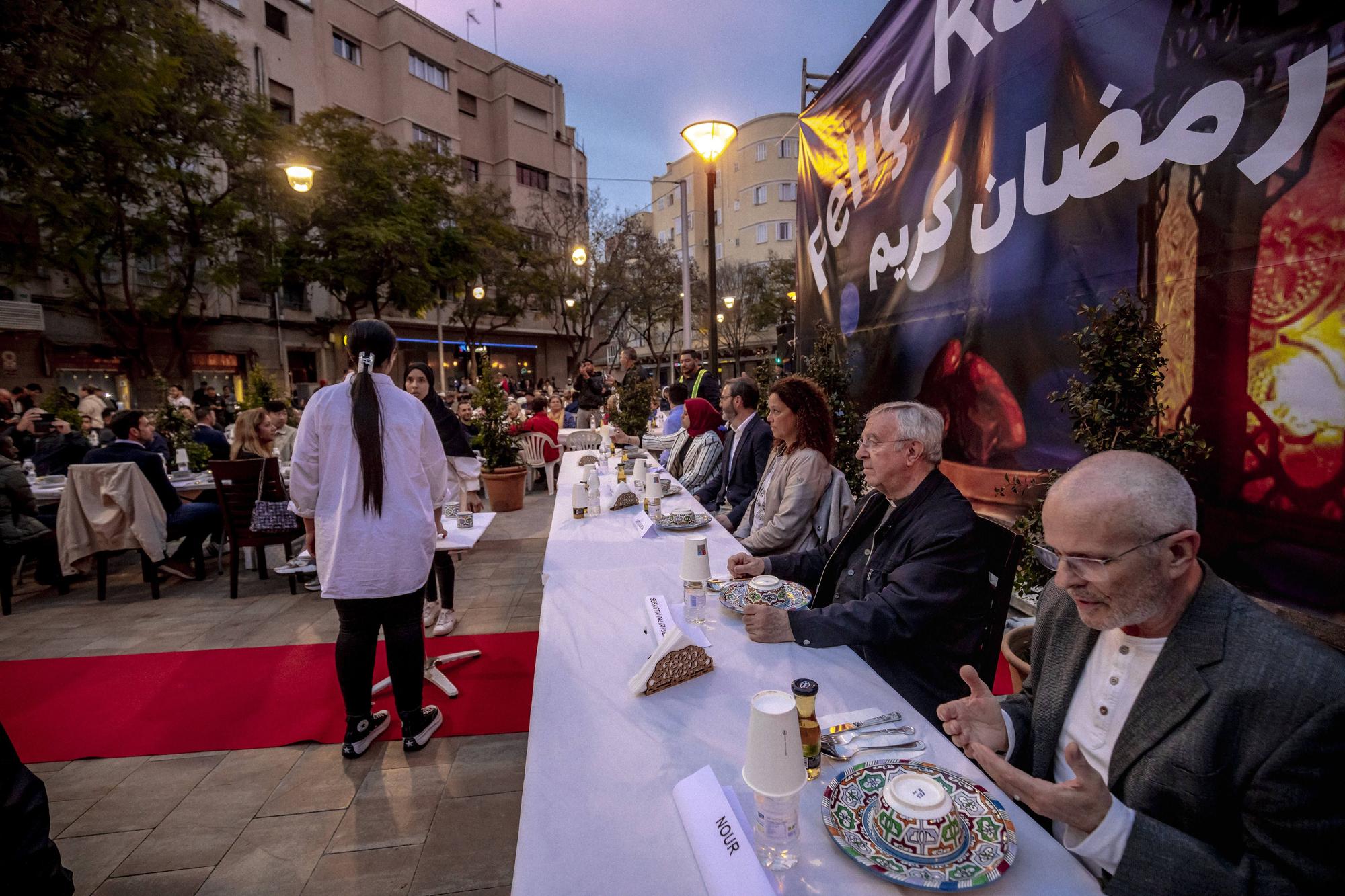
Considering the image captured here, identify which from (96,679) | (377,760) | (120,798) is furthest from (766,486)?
(96,679)

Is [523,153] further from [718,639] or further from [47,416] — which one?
[718,639]

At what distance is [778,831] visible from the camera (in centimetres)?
105

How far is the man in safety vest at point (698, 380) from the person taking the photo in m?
7.26

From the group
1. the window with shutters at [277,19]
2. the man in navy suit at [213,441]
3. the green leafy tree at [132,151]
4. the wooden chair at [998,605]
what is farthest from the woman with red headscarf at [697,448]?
the window with shutters at [277,19]

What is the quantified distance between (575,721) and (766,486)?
2.21 metres

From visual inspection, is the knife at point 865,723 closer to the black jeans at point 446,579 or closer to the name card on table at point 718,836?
the name card on table at point 718,836

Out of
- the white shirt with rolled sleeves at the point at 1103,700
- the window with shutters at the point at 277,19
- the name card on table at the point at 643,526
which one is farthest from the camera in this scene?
the window with shutters at the point at 277,19

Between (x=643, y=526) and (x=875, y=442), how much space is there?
1.48 meters

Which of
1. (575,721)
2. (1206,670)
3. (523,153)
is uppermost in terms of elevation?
(523,153)

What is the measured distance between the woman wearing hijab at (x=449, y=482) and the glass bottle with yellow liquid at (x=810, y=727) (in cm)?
310

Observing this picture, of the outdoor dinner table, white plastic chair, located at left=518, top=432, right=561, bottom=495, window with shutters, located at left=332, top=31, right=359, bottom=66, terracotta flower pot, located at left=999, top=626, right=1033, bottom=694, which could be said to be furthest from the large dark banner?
window with shutters, located at left=332, top=31, right=359, bottom=66

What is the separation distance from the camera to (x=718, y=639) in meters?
1.92

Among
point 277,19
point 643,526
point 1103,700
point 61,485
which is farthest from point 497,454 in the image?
point 277,19

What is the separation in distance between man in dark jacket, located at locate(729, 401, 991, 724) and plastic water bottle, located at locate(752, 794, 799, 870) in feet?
2.71
